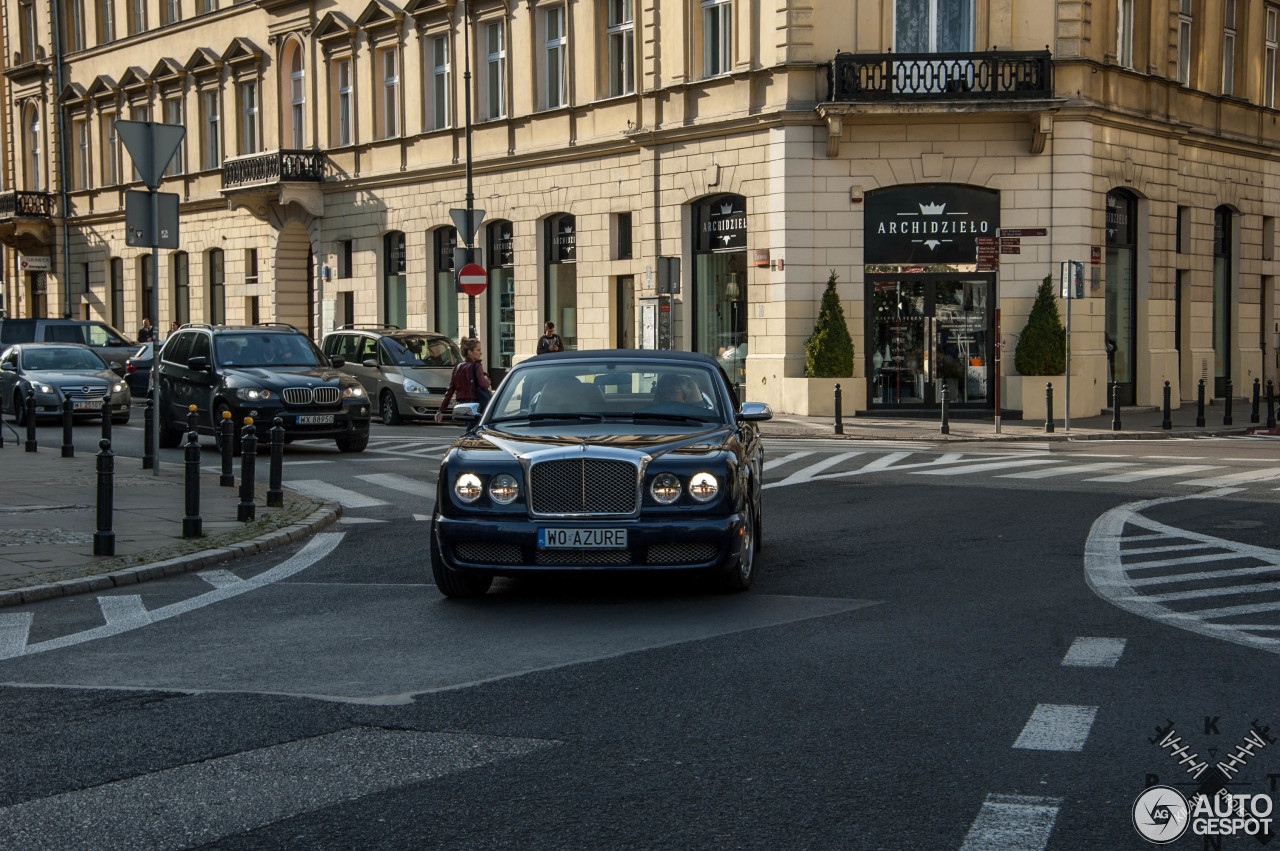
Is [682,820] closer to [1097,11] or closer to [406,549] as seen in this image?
[406,549]

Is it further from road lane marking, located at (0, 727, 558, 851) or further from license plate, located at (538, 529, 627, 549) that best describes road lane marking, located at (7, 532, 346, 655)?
road lane marking, located at (0, 727, 558, 851)

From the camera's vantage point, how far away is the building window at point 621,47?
109 ft

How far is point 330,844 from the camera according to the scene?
471 cm

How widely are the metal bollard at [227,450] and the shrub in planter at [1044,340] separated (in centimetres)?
1589

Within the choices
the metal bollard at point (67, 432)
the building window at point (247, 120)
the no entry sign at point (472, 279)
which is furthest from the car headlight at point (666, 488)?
the building window at point (247, 120)

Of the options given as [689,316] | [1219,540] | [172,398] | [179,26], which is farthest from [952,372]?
[179,26]

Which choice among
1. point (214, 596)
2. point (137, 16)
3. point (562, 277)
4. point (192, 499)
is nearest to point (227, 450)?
point (192, 499)

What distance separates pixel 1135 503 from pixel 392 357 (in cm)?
1714

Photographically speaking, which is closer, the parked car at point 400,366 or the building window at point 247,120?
the parked car at point 400,366

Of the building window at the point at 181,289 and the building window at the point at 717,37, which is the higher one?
the building window at the point at 717,37

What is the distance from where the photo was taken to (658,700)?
21.6 ft

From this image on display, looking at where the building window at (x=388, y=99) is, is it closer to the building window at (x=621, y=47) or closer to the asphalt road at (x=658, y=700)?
the building window at (x=621, y=47)

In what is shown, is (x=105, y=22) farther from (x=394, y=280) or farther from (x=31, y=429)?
(x=31, y=429)

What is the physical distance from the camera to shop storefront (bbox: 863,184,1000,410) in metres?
28.7
